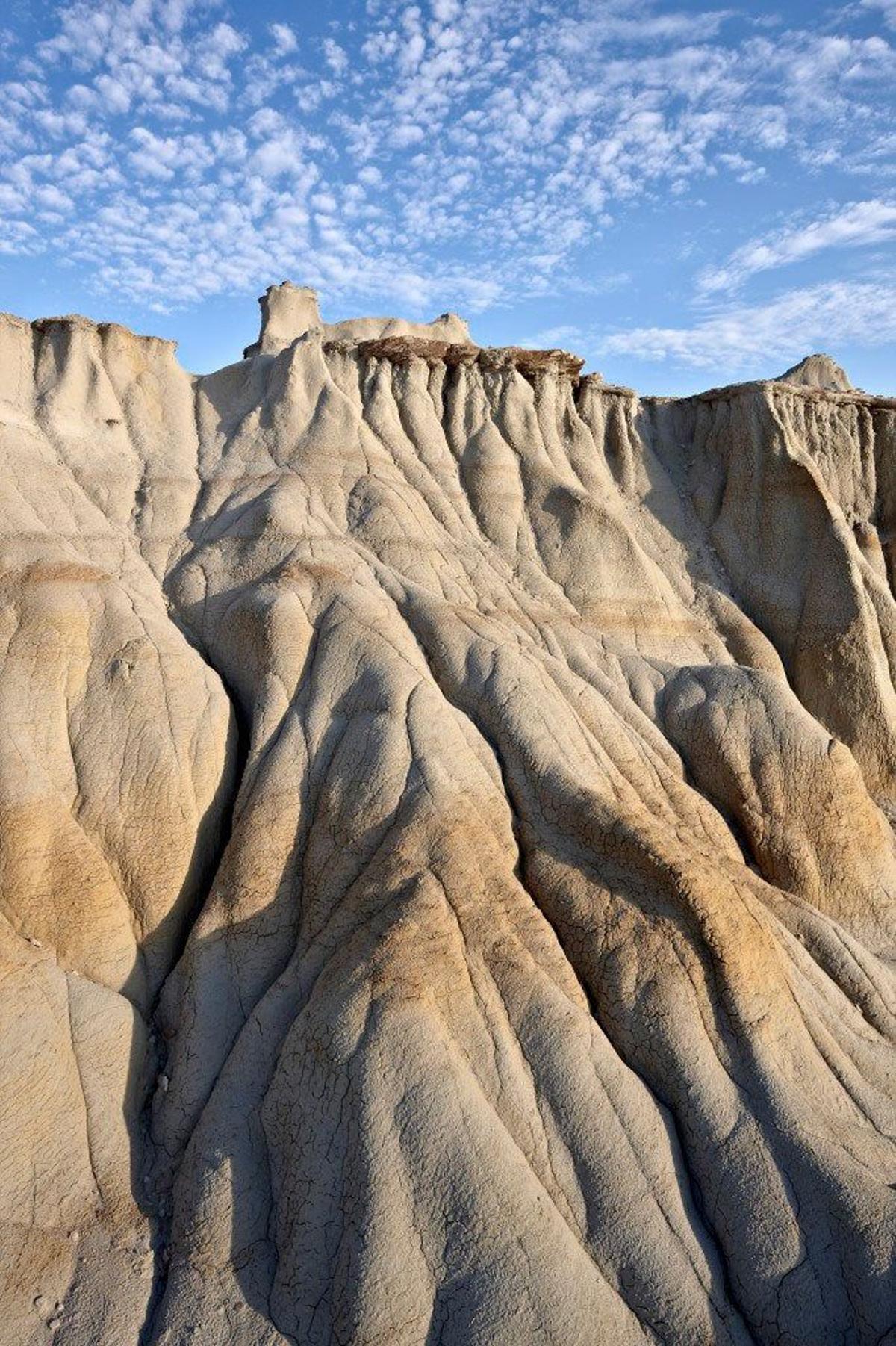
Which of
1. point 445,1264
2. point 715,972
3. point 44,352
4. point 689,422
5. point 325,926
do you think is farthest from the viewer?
point 689,422

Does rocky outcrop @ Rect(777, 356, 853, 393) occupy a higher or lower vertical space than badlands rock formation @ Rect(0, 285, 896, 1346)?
higher

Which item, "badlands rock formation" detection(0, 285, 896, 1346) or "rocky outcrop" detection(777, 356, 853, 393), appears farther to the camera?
"rocky outcrop" detection(777, 356, 853, 393)

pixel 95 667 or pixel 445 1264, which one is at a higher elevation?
pixel 95 667

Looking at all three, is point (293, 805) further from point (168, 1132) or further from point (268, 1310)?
point (268, 1310)

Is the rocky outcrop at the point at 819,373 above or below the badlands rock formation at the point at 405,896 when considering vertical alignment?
above

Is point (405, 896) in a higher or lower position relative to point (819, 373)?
lower

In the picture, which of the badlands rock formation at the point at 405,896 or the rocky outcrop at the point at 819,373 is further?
the rocky outcrop at the point at 819,373

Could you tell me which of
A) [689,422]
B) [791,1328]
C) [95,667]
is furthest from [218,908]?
[689,422]

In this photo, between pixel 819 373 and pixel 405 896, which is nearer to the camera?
pixel 405 896
